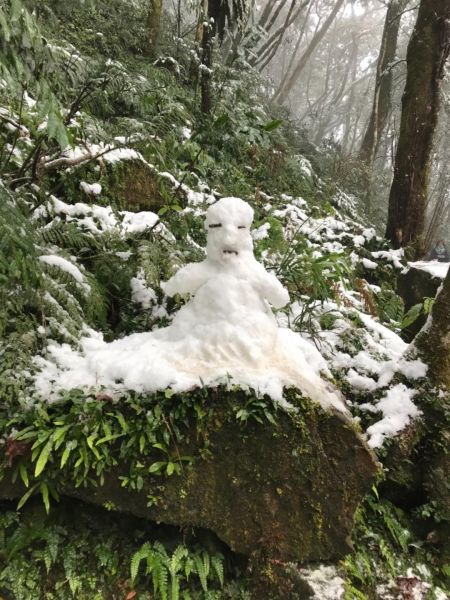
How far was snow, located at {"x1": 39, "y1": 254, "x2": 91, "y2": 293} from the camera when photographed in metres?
3.13

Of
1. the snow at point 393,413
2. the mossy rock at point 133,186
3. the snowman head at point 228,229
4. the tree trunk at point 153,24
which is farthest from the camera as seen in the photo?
the tree trunk at point 153,24

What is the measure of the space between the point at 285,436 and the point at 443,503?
1668 millimetres

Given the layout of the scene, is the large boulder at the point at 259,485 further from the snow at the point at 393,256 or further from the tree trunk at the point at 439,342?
the snow at the point at 393,256

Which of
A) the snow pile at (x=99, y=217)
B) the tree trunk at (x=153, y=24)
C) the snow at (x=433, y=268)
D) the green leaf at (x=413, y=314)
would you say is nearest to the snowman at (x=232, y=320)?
the snow pile at (x=99, y=217)

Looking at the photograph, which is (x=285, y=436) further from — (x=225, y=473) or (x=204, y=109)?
(x=204, y=109)

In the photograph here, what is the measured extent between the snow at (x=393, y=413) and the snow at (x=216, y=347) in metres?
0.78

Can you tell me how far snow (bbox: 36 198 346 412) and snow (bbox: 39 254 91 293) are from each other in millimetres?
495

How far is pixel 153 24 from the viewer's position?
933 centimetres

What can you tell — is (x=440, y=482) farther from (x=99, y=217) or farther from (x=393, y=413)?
(x=99, y=217)

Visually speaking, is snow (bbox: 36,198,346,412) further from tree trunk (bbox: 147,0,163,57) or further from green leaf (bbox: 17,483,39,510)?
tree trunk (bbox: 147,0,163,57)

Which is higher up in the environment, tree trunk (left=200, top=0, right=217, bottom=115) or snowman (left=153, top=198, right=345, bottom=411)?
tree trunk (left=200, top=0, right=217, bottom=115)

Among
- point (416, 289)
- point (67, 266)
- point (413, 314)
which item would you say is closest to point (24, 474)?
point (67, 266)

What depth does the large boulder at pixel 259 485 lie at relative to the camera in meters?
2.55

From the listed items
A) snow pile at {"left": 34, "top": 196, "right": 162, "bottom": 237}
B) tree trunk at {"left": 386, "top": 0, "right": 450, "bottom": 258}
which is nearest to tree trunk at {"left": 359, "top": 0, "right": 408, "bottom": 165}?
tree trunk at {"left": 386, "top": 0, "right": 450, "bottom": 258}
